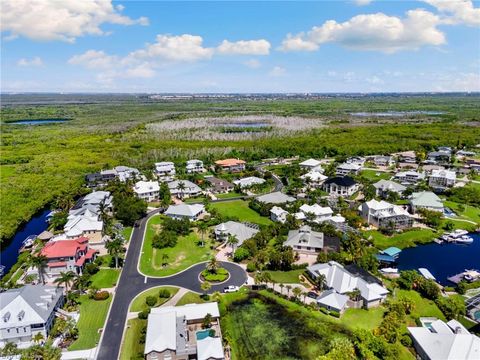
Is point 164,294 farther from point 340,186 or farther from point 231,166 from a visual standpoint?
point 231,166

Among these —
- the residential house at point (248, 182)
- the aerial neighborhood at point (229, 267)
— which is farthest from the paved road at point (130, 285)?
the residential house at point (248, 182)

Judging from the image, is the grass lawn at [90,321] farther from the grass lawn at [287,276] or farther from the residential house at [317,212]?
the residential house at [317,212]

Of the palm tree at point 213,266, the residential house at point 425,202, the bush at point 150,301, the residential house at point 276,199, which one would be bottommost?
the bush at point 150,301

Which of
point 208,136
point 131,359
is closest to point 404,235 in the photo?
point 131,359

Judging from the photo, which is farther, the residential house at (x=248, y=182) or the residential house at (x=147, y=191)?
the residential house at (x=248, y=182)

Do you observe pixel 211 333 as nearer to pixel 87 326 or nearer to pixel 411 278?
pixel 87 326

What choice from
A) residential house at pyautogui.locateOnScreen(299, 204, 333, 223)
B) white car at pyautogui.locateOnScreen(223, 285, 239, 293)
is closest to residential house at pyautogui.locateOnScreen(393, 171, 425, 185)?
residential house at pyautogui.locateOnScreen(299, 204, 333, 223)
